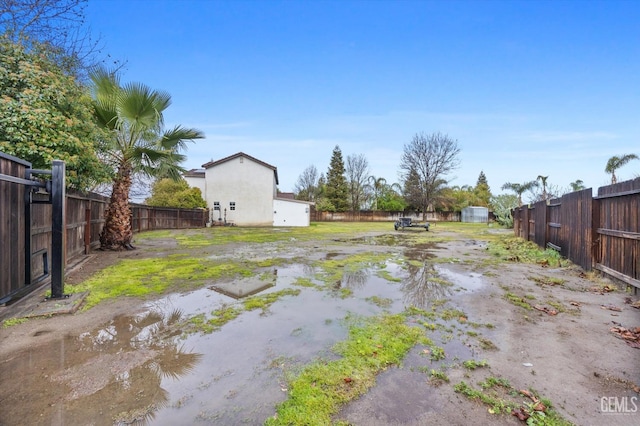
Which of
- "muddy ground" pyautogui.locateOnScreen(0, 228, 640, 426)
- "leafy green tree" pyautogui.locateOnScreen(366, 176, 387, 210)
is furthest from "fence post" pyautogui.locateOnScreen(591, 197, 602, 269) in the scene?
"leafy green tree" pyautogui.locateOnScreen(366, 176, 387, 210)

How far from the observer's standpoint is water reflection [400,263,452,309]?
4559 millimetres

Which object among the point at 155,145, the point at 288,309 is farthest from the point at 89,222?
the point at 288,309

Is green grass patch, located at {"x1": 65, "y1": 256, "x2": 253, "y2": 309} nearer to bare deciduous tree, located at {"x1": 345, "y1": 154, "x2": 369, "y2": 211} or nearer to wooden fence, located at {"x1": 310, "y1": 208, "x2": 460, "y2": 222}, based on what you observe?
wooden fence, located at {"x1": 310, "y1": 208, "x2": 460, "y2": 222}

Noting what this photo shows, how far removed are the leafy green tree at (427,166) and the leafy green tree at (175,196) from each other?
28264mm

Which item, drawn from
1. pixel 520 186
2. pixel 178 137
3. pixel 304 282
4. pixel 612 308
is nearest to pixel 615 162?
pixel 520 186

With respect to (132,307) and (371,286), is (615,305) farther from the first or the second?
(132,307)

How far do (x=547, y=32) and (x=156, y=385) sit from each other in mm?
17111

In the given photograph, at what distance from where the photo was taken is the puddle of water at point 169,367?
1924mm

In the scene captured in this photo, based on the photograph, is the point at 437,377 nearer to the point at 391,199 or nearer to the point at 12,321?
the point at 12,321

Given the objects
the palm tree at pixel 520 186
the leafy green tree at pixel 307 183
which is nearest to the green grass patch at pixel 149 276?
the palm tree at pixel 520 186

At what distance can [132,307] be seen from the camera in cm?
412

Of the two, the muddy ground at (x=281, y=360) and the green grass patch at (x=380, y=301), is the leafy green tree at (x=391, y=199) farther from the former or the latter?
the green grass patch at (x=380, y=301)

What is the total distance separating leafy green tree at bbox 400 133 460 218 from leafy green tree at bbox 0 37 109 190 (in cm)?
3763

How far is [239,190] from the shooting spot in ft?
81.6
